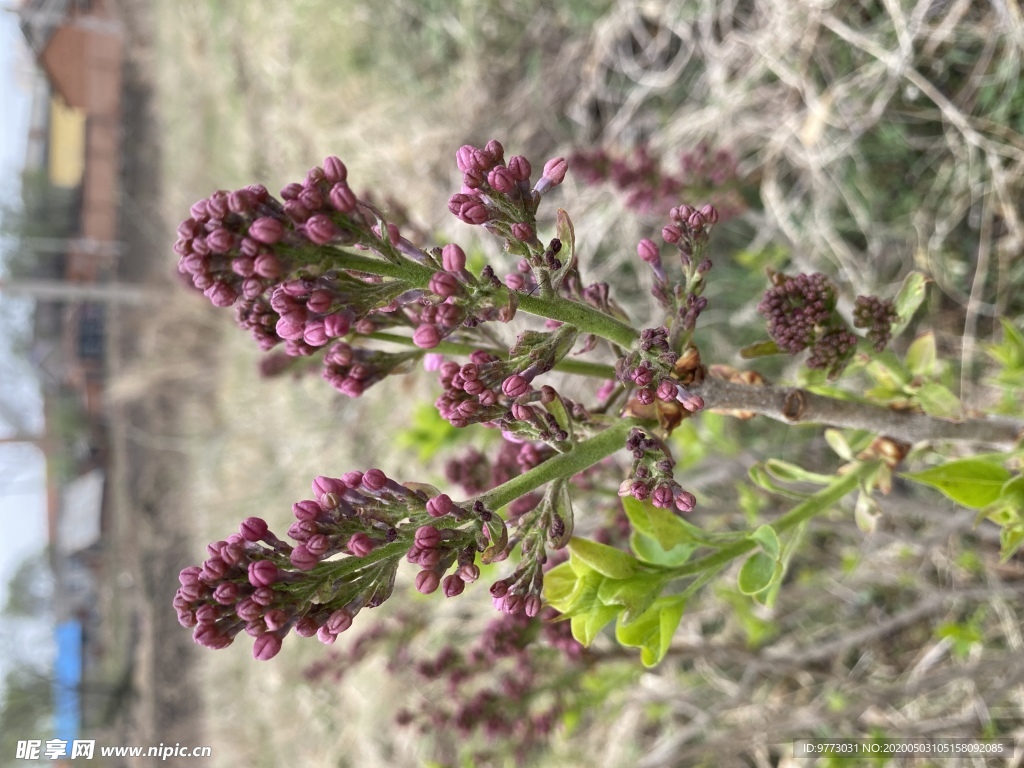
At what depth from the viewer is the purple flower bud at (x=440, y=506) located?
3.80 feet

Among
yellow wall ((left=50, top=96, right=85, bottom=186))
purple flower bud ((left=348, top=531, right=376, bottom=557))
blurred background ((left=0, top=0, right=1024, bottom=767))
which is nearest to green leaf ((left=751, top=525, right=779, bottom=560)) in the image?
purple flower bud ((left=348, top=531, right=376, bottom=557))

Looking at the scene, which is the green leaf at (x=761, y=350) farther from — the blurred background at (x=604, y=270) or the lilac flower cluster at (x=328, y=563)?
the blurred background at (x=604, y=270)

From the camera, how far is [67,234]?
1570cm

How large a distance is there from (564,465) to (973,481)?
3.61ft

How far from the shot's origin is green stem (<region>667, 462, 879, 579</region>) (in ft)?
5.08

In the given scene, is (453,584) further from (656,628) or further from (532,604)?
(656,628)

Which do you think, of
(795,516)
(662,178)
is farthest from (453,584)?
(662,178)

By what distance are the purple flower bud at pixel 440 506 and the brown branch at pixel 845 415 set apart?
0.50 metres

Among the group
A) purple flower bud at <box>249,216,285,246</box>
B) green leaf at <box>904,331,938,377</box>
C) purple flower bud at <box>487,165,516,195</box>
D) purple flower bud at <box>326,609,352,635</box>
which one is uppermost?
purple flower bud at <box>487,165,516,195</box>

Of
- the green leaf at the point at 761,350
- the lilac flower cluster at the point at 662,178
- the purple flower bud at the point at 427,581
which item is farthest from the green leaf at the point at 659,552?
the lilac flower cluster at the point at 662,178

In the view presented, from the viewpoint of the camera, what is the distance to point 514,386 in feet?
3.92

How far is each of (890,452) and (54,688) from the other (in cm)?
1722

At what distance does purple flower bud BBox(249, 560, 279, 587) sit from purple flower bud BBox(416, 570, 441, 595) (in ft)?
0.71

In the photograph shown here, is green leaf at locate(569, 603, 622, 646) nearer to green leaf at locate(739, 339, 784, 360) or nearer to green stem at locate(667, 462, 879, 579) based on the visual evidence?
green stem at locate(667, 462, 879, 579)
